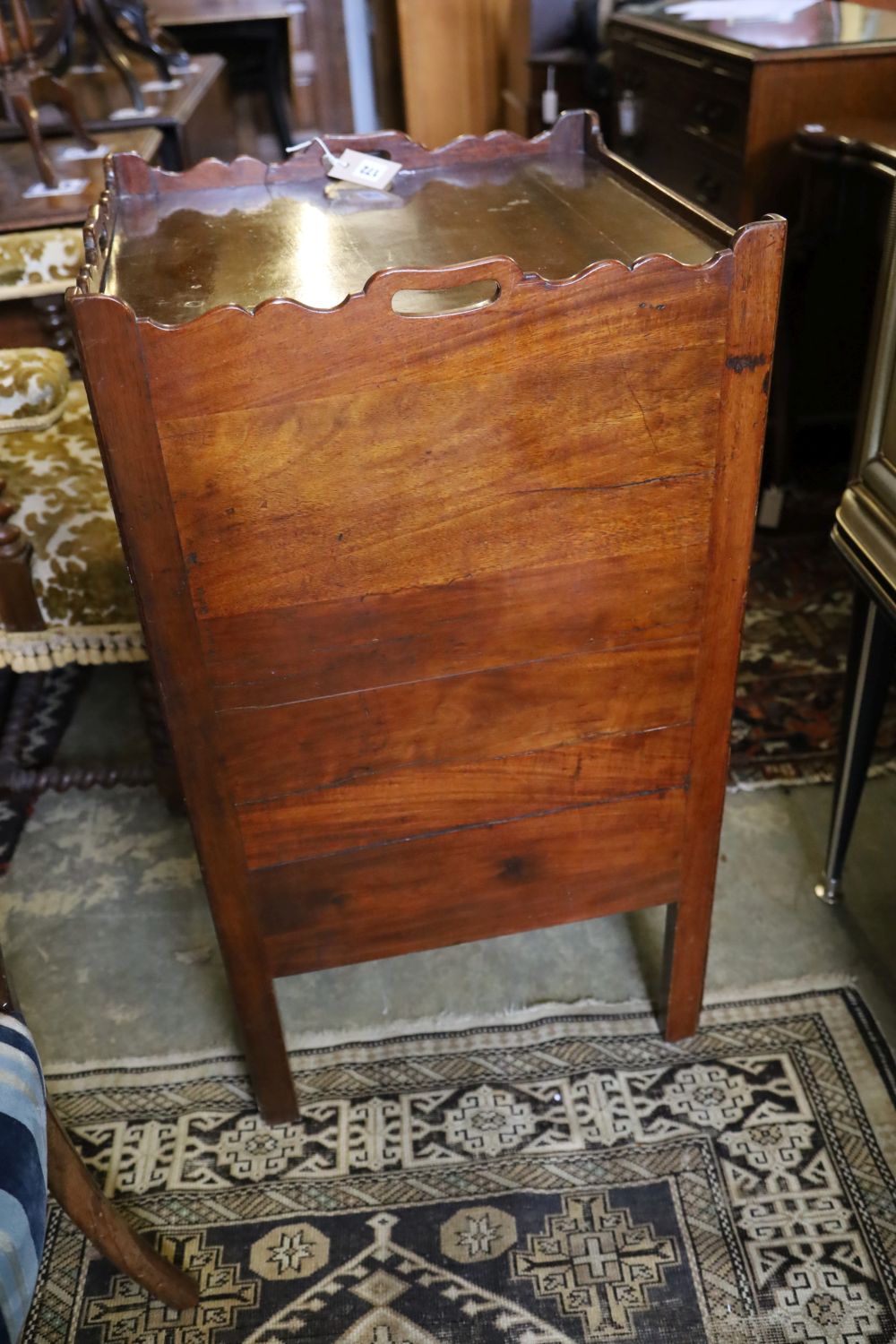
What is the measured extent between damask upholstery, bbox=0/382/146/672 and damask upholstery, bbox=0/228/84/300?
542 millimetres

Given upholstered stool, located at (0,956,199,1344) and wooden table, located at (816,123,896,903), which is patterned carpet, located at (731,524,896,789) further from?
upholstered stool, located at (0,956,199,1344)

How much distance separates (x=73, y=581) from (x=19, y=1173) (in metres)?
1.07

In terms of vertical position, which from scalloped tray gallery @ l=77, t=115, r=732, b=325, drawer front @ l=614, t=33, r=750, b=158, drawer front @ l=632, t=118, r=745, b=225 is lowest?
drawer front @ l=632, t=118, r=745, b=225

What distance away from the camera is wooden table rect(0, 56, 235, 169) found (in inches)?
123

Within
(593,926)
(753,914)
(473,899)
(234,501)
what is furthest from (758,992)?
(234,501)

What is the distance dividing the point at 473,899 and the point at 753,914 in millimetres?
599

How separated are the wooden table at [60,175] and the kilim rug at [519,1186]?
4.89 ft

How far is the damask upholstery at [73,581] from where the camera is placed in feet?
5.84

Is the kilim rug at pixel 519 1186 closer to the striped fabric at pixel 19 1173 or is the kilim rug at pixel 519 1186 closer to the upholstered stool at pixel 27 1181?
the upholstered stool at pixel 27 1181

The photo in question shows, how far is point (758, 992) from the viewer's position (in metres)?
1.70

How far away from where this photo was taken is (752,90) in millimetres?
2301

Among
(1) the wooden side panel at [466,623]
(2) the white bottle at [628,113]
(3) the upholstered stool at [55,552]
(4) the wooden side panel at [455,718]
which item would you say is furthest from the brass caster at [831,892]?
(2) the white bottle at [628,113]

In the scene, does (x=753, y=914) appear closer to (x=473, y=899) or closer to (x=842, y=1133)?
(x=842, y=1133)

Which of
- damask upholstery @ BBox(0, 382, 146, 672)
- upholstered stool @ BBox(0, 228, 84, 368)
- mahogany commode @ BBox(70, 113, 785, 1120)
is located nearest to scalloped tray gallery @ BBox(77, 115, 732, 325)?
mahogany commode @ BBox(70, 113, 785, 1120)
